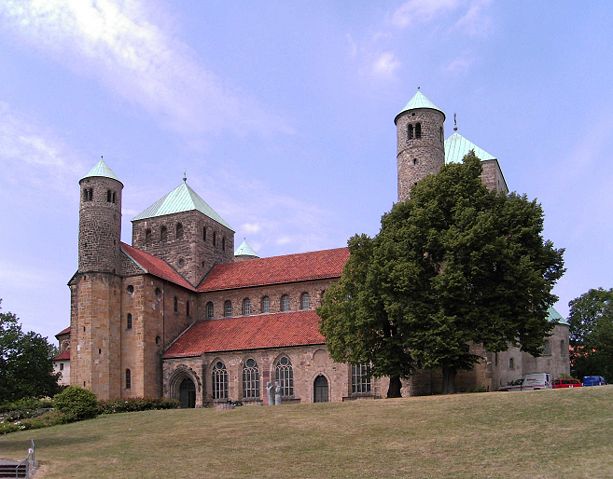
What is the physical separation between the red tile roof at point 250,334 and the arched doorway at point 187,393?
2.47m

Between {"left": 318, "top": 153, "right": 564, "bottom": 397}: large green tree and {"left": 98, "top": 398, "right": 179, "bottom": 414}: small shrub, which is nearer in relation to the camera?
{"left": 318, "top": 153, "right": 564, "bottom": 397}: large green tree

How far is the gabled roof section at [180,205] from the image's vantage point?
220 feet

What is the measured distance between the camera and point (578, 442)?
25750 mm

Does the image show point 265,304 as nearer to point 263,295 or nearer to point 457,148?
point 263,295

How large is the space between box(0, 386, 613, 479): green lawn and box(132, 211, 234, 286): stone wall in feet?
88.1

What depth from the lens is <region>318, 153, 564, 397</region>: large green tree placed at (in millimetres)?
41562

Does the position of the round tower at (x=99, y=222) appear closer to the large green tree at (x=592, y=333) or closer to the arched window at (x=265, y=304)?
the arched window at (x=265, y=304)

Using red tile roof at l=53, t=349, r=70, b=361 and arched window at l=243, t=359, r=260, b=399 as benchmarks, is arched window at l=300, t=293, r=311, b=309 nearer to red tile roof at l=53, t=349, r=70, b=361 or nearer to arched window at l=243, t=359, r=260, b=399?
arched window at l=243, t=359, r=260, b=399

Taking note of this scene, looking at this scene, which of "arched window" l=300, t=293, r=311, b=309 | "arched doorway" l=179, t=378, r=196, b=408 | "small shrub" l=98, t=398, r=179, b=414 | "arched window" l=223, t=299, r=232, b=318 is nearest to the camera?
"small shrub" l=98, t=398, r=179, b=414

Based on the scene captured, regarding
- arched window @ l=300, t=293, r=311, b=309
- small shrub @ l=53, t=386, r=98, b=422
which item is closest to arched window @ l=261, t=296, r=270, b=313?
arched window @ l=300, t=293, r=311, b=309

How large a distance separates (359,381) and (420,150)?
59.1ft

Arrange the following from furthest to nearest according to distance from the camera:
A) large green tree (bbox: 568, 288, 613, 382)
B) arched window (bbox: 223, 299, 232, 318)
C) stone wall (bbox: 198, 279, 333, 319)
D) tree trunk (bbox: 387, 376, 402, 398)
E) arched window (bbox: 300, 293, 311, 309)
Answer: large green tree (bbox: 568, 288, 613, 382) < arched window (bbox: 223, 299, 232, 318) < arched window (bbox: 300, 293, 311, 309) < stone wall (bbox: 198, 279, 333, 319) < tree trunk (bbox: 387, 376, 402, 398)

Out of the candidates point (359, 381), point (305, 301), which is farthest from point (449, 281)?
point (305, 301)

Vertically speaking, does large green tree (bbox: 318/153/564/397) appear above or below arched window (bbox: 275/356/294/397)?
above
